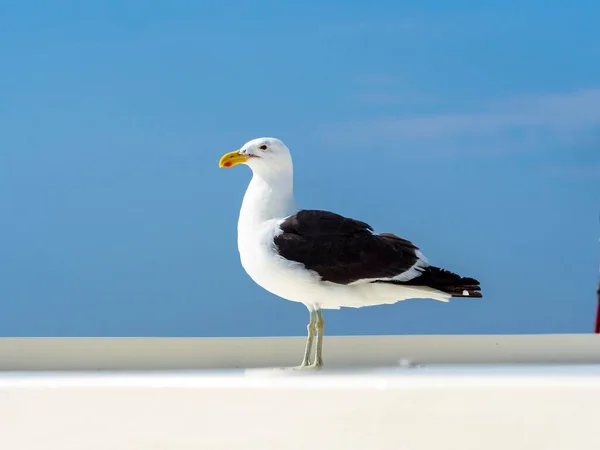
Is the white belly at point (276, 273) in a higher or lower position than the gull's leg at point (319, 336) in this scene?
higher

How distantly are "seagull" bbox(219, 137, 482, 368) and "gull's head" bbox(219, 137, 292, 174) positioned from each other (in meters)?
0.10

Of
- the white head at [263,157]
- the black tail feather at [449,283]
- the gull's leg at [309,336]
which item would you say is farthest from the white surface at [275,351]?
the white head at [263,157]

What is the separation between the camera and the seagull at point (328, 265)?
2.54 meters

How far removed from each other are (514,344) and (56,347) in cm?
133

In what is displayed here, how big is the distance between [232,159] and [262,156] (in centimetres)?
9

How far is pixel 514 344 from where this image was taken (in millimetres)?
2805

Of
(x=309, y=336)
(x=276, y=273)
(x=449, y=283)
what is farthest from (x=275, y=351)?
(x=449, y=283)

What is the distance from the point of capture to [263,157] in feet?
8.95
